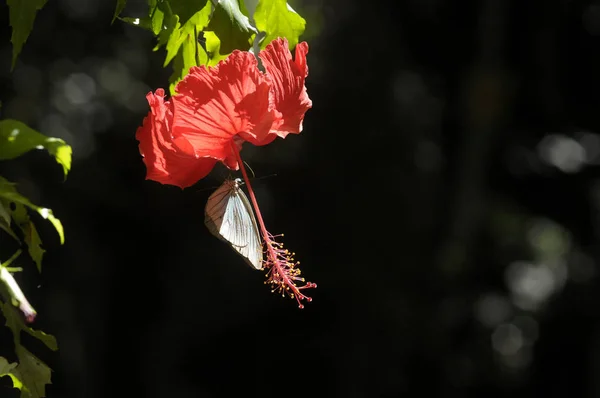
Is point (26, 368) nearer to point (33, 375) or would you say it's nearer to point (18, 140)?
point (33, 375)

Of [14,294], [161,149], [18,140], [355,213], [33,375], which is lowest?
[355,213]

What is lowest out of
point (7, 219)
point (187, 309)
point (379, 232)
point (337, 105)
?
point (187, 309)

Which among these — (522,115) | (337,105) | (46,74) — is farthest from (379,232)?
(46,74)

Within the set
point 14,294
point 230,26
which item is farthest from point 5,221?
point 230,26

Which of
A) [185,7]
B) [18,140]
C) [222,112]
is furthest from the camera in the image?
[18,140]

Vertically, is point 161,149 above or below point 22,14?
below

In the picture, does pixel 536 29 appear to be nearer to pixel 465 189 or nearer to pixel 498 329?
pixel 465 189

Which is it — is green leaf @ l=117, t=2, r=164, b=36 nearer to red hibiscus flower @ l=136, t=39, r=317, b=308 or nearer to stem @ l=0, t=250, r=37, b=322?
red hibiscus flower @ l=136, t=39, r=317, b=308
